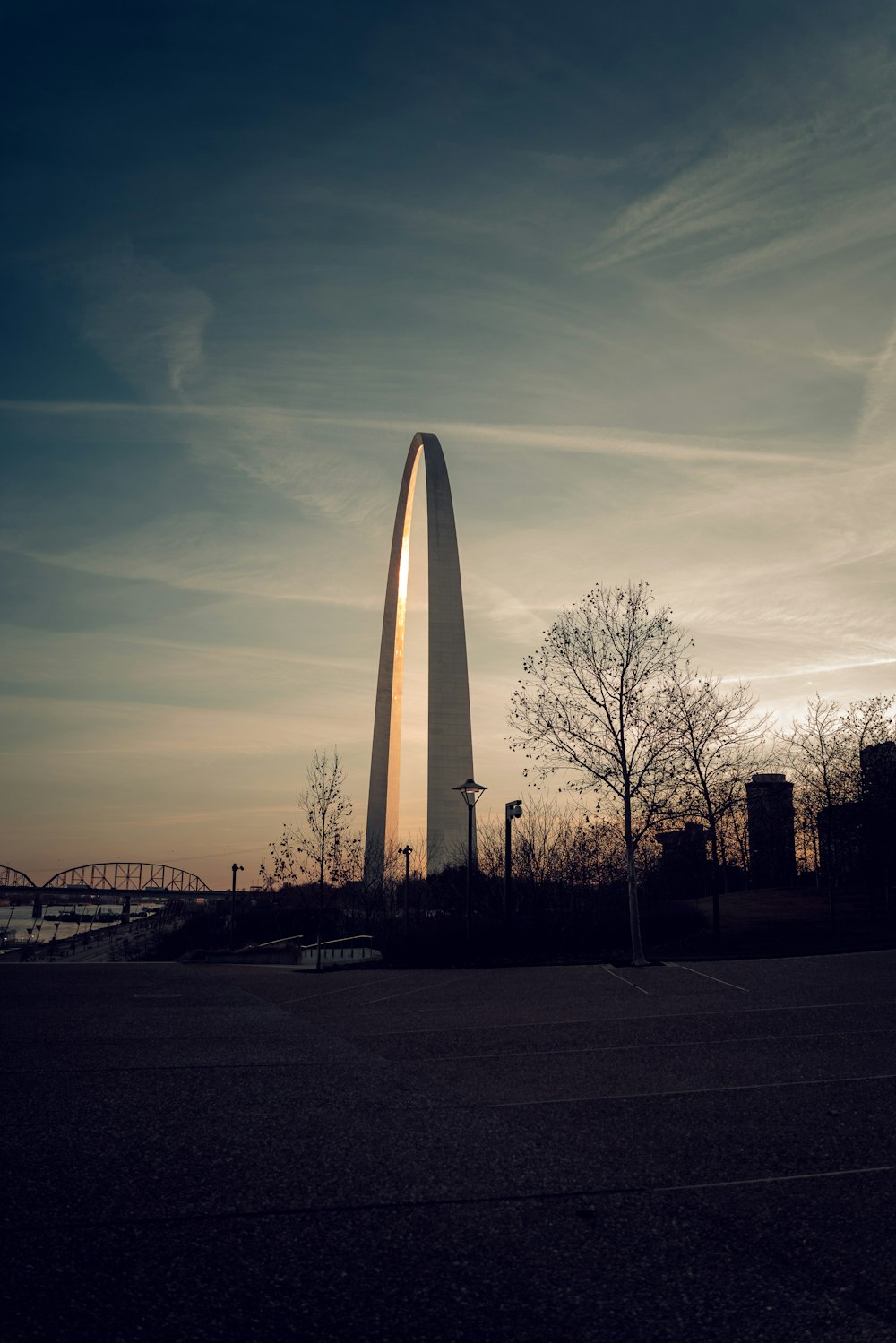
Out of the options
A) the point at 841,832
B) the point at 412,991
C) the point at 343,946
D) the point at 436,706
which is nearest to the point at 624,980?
the point at 412,991

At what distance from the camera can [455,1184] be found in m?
5.22

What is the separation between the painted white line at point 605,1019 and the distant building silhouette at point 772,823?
859 inches

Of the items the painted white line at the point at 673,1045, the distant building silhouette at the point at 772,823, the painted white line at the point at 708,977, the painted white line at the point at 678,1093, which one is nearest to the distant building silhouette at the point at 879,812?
the distant building silhouette at the point at 772,823

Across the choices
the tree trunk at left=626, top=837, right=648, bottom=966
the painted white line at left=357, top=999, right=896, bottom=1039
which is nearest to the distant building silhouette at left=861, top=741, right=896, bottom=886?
the tree trunk at left=626, top=837, right=648, bottom=966

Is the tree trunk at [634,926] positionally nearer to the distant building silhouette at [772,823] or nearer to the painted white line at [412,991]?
the painted white line at [412,991]

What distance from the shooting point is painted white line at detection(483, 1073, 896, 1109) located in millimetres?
7223

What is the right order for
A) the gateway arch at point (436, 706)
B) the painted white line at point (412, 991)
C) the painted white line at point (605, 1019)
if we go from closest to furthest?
the painted white line at point (605, 1019) → the painted white line at point (412, 991) → the gateway arch at point (436, 706)

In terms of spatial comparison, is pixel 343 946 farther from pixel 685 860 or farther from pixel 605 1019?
pixel 605 1019

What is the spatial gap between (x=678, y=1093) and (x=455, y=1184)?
2.93 metres

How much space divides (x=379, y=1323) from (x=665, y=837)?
4146cm

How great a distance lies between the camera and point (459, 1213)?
15.6 ft

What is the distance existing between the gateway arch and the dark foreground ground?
1351 inches

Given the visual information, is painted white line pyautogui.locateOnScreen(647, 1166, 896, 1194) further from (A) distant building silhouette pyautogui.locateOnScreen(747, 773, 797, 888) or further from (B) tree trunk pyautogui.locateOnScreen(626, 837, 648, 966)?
(A) distant building silhouette pyautogui.locateOnScreen(747, 773, 797, 888)

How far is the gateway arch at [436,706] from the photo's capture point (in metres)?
45.6
